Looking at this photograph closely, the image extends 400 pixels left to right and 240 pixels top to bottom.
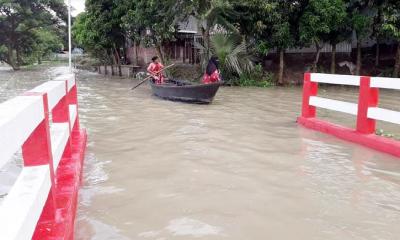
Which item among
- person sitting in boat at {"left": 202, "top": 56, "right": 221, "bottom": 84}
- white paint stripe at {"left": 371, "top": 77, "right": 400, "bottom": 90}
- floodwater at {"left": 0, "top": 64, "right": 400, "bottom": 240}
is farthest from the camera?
person sitting in boat at {"left": 202, "top": 56, "right": 221, "bottom": 84}

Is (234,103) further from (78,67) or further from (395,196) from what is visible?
(78,67)

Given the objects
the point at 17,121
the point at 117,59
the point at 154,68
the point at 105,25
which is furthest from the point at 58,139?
the point at 117,59

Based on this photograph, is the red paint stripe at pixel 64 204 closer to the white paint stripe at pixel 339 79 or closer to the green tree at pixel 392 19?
the white paint stripe at pixel 339 79

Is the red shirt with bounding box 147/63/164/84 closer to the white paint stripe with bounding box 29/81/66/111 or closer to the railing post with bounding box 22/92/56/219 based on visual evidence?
the white paint stripe with bounding box 29/81/66/111

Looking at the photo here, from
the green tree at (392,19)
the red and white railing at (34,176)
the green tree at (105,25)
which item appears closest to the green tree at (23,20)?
the green tree at (105,25)

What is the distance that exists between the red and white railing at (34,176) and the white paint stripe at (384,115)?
15.3 ft

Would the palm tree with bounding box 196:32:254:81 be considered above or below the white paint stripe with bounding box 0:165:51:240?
above

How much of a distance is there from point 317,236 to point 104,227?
1.94 m

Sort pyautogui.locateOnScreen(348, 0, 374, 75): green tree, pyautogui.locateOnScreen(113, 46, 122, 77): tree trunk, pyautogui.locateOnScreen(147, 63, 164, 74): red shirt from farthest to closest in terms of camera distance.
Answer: pyautogui.locateOnScreen(113, 46, 122, 77): tree trunk < pyautogui.locateOnScreen(348, 0, 374, 75): green tree < pyautogui.locateOnScreen(147, 63, 164, 74): red shirt

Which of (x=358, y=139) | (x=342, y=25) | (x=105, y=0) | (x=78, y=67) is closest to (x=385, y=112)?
(x=358, y=139)

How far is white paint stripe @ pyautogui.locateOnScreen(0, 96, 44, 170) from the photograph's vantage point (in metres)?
2.10

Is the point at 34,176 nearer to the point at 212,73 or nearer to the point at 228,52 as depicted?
the point at 212,73

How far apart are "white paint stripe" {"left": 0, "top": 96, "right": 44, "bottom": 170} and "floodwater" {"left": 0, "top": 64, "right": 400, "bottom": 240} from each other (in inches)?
61.6

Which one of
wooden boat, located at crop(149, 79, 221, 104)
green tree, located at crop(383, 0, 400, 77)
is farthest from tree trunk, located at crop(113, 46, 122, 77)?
green tree, located at crop(383, 0, 400, 77)
